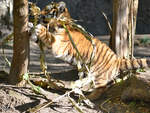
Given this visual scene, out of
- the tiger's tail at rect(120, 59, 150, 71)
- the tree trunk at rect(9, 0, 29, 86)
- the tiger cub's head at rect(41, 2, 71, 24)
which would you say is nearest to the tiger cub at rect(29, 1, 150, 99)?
the tiger's tail at rect(120, 59, 150, 71)

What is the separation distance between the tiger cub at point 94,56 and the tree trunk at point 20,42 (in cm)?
50

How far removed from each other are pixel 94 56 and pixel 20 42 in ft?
3.32

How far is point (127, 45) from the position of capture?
14.0ft

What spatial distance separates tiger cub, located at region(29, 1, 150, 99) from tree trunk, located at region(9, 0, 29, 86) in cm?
50

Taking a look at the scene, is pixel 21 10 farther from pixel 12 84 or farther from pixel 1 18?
pixel 1 18

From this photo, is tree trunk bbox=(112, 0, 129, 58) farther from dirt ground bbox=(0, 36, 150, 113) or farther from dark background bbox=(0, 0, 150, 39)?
dark background bbox=(0, 0, 150, 39)

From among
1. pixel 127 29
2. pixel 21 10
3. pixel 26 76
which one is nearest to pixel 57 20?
pixel 21 10

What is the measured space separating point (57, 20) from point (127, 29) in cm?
138

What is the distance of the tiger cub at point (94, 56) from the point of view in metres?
3.71

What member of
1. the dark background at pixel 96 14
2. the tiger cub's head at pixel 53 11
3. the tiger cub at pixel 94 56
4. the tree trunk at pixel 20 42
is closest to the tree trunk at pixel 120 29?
the tiger cub at pixel 94 56

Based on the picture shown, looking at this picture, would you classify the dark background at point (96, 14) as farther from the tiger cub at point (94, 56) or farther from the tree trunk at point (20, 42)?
the tree trunk at point (20, 42)

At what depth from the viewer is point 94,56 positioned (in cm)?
364

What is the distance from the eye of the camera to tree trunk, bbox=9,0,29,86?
9.89ft

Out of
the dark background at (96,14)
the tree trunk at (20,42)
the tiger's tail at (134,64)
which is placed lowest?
the tiger's tail at (134,64)
